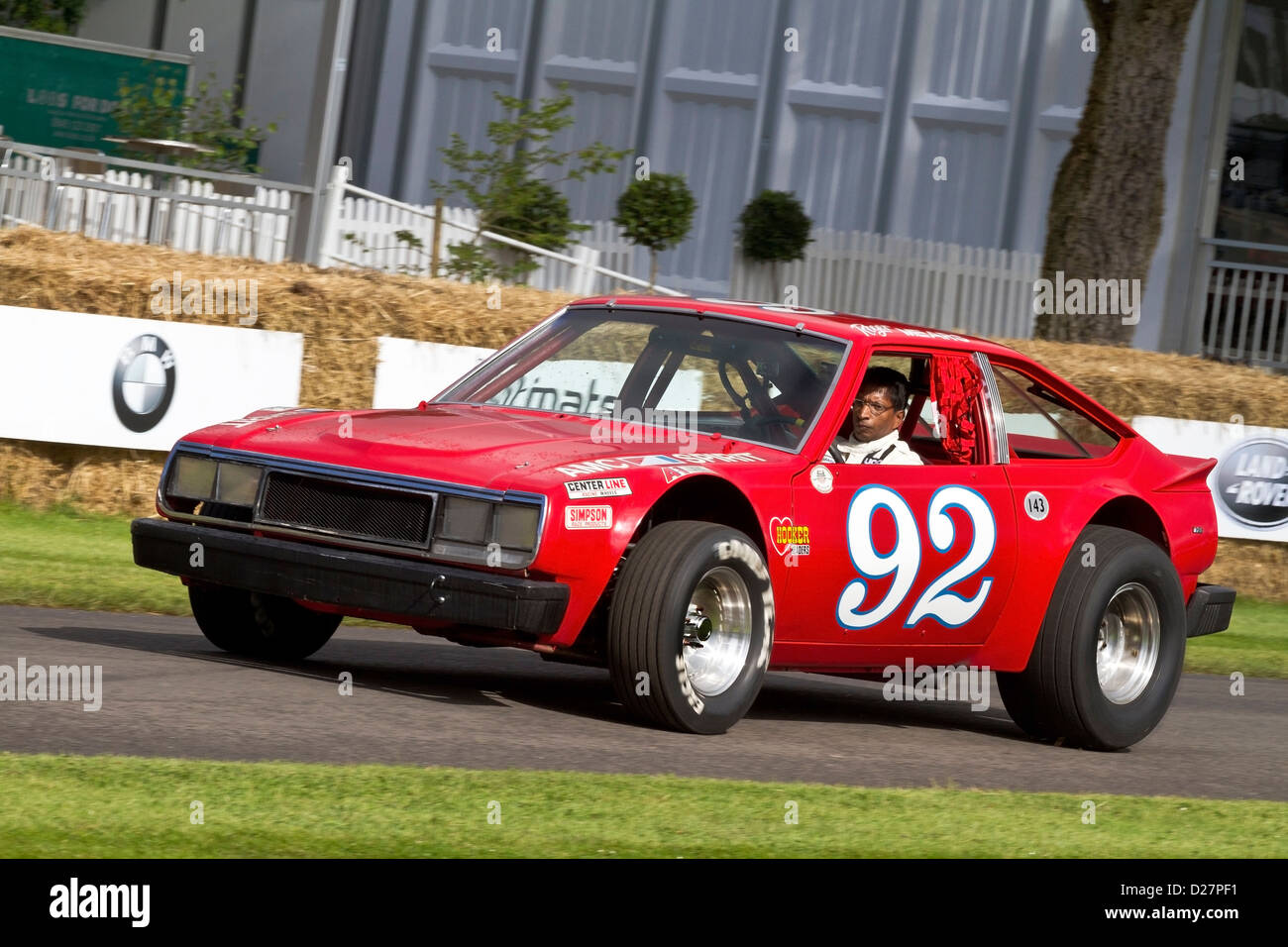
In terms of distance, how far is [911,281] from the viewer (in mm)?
22219

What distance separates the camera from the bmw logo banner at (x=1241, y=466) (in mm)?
12836

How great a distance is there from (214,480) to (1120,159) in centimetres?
1061

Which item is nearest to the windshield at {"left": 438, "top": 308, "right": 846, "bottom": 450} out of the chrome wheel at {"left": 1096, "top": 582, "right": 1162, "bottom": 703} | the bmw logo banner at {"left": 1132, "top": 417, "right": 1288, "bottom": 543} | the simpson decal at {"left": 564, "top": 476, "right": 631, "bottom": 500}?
the simpson decal at {"left": 564, "top": 476, "right": 631, "bottom": 500}

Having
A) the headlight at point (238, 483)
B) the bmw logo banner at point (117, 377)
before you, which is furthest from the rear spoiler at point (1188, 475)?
the bmw logo banner at point (117, 377)

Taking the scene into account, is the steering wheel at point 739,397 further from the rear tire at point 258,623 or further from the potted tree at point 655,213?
→ the potted tree at point 655,213

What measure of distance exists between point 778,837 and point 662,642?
112 cm

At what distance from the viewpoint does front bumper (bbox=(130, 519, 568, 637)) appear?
5.77 m

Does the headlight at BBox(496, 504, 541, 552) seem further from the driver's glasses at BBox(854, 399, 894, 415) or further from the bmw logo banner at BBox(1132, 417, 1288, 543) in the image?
the bmw logo banner at BBox(1132, 417, 1288, 543)

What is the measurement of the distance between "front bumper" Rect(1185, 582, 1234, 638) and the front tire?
7.50 ft

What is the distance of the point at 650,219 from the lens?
68.8 feet

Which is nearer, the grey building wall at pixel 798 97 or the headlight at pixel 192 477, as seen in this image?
the headlight at pixel 192 477

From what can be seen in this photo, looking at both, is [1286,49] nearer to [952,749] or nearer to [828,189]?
[828,189]

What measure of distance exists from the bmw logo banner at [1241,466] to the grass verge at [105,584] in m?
0.61
